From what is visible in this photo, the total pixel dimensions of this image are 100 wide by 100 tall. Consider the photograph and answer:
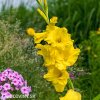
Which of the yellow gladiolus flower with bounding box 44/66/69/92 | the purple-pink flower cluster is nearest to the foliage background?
the purple-pink flower cluster

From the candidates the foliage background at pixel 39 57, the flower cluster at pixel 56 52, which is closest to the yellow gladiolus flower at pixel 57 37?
the flower cluster at pixel 56 52

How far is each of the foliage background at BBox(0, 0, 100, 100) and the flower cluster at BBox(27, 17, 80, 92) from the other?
112cm

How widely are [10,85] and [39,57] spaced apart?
37.4 inches

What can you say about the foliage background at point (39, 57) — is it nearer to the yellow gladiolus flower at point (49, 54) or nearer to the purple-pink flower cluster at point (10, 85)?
the purple-pink flower cluster at point (10, 85)

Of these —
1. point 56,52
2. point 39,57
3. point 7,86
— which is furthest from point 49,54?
point 39,57

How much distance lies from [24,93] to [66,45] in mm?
847

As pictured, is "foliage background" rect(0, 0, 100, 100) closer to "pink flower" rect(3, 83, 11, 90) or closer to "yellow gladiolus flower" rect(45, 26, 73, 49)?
"pink flower" rect(3, 83, 11, 90)

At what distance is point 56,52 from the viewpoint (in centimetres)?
269

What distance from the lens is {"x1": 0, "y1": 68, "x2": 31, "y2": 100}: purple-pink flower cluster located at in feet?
11.2

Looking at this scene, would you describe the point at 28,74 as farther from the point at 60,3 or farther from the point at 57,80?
the point at 60,3

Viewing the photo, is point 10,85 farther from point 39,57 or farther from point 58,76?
point 39,57

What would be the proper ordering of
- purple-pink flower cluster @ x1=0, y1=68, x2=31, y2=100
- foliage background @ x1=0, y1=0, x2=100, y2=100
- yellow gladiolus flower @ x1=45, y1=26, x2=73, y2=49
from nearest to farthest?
yellow gladiolus flower @ x1=45, y1=26, x2=73, y2=49
purple-pink flower cluster @ x1=0, y1=68, x2=31, y2=100
foliage background @ x1=0, y1=0, x2=100, y2=100

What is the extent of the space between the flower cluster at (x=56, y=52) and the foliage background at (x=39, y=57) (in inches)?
44.0

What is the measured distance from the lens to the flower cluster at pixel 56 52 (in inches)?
105
